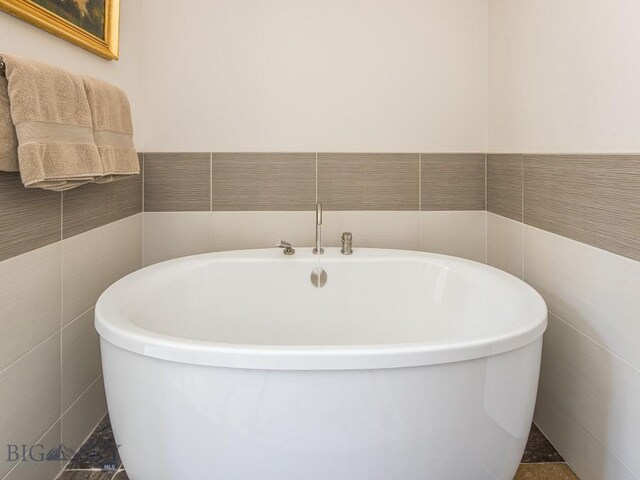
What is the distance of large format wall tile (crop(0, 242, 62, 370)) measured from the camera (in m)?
1.19

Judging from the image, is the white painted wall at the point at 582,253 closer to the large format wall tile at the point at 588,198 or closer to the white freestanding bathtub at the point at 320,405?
the large format wall tile at the point at 588,198

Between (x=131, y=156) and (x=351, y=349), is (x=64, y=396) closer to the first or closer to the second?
(x=131, y=156)

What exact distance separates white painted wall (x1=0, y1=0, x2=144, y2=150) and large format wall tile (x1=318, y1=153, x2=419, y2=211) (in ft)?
3.07

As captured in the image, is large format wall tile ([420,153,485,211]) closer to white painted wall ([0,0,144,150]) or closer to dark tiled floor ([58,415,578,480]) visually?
dark tiled floor ([58,415,578,480])

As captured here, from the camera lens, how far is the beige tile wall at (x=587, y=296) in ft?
4.06

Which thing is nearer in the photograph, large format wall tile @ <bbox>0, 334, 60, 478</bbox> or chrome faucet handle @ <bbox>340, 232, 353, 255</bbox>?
large format wall tile @ <bbox>0, 334, 60, 478</bbox>

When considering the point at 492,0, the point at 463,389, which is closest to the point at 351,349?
the point at 463,389

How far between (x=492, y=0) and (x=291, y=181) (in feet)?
4.31

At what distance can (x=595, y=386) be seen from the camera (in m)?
1.39

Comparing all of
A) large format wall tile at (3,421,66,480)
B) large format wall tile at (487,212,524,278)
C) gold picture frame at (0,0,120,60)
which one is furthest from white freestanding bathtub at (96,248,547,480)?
gold picture frame at (0,0,120,60)

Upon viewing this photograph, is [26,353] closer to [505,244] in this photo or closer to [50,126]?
[50,126]

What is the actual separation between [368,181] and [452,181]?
1.41 feet

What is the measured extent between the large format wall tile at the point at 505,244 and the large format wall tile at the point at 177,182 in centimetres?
142

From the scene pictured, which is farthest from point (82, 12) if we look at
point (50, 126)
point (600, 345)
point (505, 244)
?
point (600, 345)
